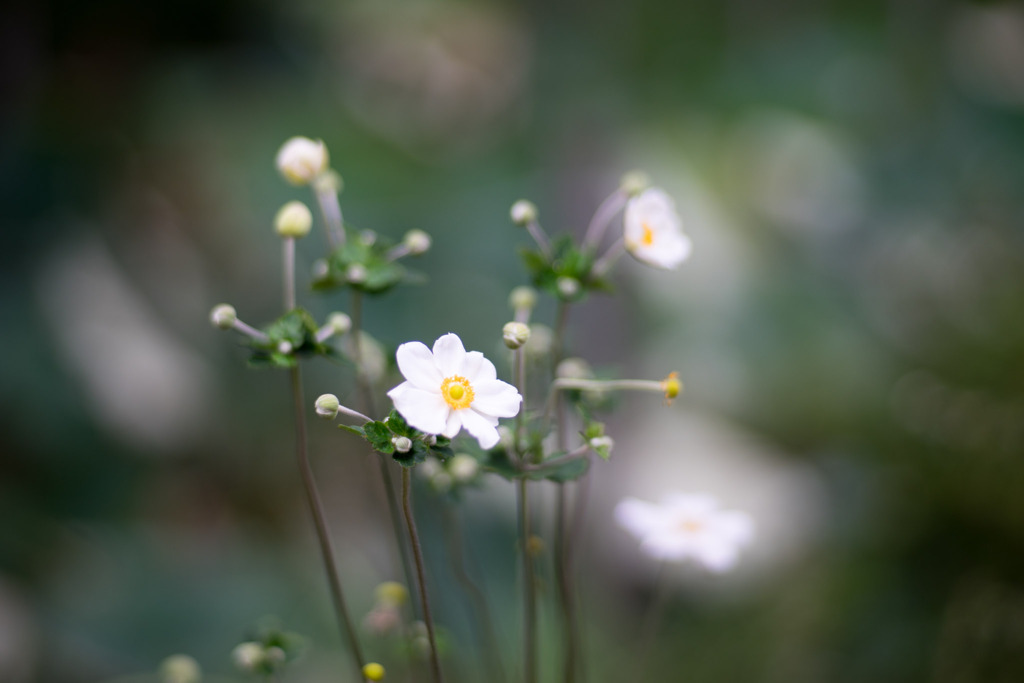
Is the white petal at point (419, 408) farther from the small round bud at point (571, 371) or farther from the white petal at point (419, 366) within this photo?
the small round bud at point (571, 371)

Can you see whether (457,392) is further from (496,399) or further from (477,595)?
(477,595)

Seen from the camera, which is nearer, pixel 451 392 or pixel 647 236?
pixel 451 392

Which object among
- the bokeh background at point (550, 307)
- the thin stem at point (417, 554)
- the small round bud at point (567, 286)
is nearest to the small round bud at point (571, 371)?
the small round bud at point (567, 286)

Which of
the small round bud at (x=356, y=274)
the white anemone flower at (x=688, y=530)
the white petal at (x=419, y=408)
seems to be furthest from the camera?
the white anemone flower at (x=688, y=530)

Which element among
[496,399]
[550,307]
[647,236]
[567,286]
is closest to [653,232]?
[647,236]

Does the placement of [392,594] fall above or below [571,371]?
below

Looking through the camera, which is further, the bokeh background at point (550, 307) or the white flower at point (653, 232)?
the bokeh background at point (550, 307)

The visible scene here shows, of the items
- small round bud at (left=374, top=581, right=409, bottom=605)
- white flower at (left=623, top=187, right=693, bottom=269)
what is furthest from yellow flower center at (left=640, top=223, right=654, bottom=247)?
small round bud at (left=374, top=581, right=409, bottom=605)
